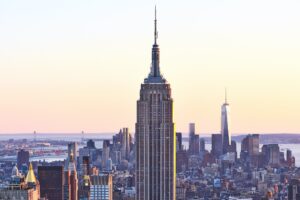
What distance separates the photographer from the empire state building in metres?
56.5

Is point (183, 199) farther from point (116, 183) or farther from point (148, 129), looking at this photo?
point (148, 129)

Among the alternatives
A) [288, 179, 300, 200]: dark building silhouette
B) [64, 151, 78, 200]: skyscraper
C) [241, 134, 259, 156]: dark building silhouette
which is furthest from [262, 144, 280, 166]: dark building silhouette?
[64, 151, 78, 200]: skyscraper

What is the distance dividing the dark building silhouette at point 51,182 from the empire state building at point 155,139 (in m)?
13.4

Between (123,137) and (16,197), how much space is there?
71549 millimetres

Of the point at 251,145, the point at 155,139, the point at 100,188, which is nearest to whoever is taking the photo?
the point at 155,139

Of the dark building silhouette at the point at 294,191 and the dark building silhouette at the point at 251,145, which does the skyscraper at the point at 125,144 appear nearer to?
the dark building silhouette at the point at 251,145

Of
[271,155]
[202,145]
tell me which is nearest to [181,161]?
[271,155]

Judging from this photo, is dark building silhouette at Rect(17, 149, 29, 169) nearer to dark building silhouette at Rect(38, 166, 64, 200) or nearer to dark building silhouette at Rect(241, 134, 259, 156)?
dark building silhouette at Rect(241, 134, 259, 156)

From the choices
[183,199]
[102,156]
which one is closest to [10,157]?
[102,156]

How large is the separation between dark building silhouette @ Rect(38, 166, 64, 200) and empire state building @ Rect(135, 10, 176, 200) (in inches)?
526

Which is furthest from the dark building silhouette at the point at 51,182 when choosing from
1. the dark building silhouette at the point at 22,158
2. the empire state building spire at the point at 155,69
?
the dark building silhouette at the point at 22,158

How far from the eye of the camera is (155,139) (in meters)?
56.5

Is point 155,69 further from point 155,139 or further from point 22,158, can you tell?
point 22,158

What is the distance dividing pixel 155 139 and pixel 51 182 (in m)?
18.4
